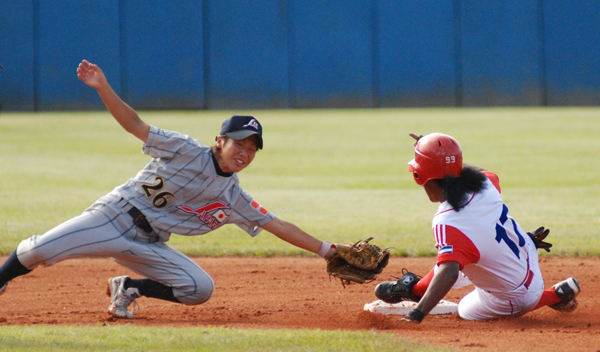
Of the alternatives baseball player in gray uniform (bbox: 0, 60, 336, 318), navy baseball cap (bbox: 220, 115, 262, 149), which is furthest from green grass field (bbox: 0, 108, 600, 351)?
navy baseball cap (bbox: 220, 115, 262, 149)

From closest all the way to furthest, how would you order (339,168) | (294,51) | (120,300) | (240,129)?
(240,129)
(120,300)
(339,168)
(294,51)

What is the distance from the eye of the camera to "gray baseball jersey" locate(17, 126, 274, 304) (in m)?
3.98

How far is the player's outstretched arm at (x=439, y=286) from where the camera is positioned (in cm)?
352

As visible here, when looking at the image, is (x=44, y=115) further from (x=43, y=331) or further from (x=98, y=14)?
(x=43, y=331)

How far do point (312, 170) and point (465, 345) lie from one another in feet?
34.7

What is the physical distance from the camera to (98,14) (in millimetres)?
20547

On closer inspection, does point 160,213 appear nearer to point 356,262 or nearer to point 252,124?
point 252,124

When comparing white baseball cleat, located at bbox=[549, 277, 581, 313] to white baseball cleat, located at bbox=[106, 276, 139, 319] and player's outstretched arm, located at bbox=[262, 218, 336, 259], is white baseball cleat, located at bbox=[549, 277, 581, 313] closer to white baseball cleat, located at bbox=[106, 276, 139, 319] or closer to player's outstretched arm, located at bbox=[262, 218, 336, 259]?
player's outstretched arm, located at bbox=[262, 218, 336, 259]

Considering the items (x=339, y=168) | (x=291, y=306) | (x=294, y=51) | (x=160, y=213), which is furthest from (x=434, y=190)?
(x=294, y=51)

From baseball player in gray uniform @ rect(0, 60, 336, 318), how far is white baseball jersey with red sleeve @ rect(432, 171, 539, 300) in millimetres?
994

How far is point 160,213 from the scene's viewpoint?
13.4 feet

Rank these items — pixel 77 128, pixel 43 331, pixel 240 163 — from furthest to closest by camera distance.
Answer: pixel 77 128 → pixel 240 163 → pixel 43 331

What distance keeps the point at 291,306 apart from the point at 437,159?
62.3 inches

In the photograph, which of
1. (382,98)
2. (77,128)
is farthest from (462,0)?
(77,128)
